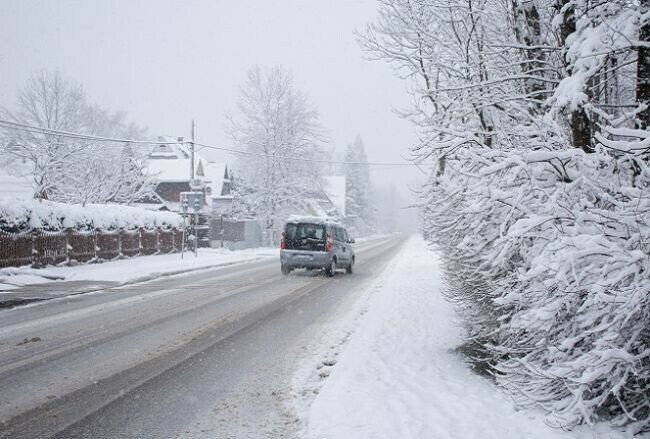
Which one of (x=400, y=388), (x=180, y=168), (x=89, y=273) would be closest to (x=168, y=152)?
(x=180, y=168)

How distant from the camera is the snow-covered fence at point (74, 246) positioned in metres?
16.5

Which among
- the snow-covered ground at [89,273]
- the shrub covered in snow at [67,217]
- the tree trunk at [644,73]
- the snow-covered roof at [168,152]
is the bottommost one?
the snow-covered ground at [89,273]

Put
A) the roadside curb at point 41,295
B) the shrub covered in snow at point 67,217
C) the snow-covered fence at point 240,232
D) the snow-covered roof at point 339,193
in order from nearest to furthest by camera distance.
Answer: the roadside curb at point 41,295 < the shrub covered in snow at point 67,217 < the snow-covered fence at point 240,232 < the snow-covered roof at point 339,193

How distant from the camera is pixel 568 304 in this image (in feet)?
11.7

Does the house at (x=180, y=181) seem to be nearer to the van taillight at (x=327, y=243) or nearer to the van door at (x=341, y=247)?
the van door at (x=341, y=247)

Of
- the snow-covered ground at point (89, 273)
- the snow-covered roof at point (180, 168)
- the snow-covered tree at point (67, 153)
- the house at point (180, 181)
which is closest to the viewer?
the snow-covered ground at point (89, 273)

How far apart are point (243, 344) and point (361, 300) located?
200 inches

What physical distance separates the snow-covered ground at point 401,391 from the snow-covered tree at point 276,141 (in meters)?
32.8

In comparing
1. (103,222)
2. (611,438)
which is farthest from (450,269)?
(103,222)

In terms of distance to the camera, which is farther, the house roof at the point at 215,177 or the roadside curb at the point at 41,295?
the house roof at the point at 215,177

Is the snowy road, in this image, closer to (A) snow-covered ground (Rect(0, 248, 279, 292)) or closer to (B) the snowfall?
(B) the snowfall

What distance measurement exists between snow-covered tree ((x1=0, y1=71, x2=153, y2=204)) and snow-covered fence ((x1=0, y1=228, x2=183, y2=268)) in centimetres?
797

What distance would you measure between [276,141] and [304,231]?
25.6 m

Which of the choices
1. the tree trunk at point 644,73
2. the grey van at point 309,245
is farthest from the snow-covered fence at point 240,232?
the tree trunk at point 644,73
